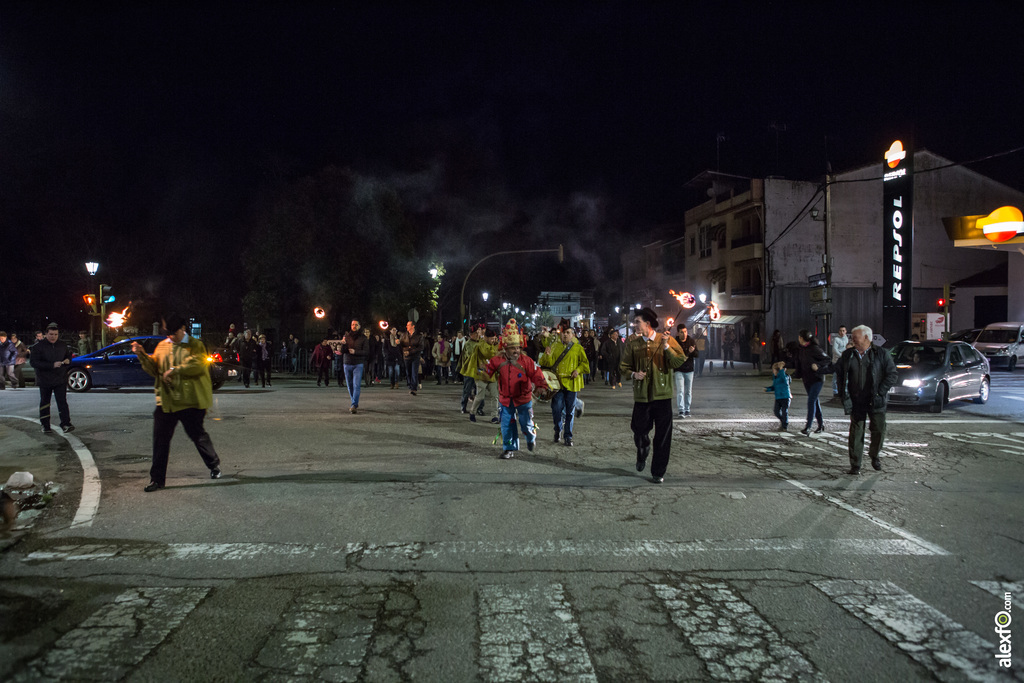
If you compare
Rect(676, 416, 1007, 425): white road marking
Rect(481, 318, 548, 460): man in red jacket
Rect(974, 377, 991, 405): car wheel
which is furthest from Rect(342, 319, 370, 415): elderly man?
Rect(974, 377, 991, 405): car wheel

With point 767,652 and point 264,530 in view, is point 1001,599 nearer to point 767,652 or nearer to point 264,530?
point 767,652

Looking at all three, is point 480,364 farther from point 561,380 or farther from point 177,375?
point 177,375

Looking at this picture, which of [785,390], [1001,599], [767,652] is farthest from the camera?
[785,390]

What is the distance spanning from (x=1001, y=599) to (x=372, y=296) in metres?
28.9

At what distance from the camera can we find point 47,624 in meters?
3.69

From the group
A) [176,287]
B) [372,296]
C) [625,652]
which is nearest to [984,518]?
[625,652]

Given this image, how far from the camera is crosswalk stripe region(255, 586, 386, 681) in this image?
3.20 meters

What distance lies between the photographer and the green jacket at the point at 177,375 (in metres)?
6.99

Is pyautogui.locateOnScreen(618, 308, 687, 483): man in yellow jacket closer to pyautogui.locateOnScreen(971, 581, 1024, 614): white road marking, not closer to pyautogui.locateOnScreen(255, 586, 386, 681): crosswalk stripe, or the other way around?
A: pyautogui.locateOnScreen(971, 581, 1024, 614): white road marking

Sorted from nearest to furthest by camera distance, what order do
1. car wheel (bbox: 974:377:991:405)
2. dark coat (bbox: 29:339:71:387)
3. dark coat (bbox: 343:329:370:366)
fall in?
dark coat (bbox: 29:339:71:387)
dark coat (bbox: 343:329:370:366)
car wheel (bbox: 974:377:991:405)

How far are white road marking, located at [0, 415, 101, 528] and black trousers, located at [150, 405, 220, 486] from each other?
0.58 m

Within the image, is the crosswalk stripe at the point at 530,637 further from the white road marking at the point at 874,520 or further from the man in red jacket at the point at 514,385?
the man in red jacket at the point at 514,385

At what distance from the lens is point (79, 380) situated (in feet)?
61.4

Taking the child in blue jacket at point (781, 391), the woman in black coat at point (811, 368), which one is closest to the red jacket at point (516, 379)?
the child in blue jacket at point (781, 391)
